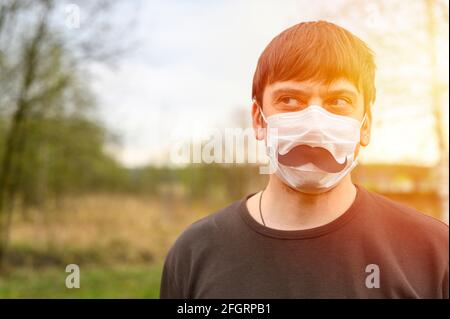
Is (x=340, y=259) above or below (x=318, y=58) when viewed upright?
below

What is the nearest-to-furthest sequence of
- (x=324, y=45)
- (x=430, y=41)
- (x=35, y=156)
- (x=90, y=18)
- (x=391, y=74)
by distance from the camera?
(x=324, y=45) < (x=430, y=41) < (x=391, y=74) < (x=90, y=18) < (x=35, y=156)

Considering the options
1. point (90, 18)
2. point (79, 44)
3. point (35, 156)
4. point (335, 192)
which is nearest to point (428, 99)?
point (335, 192)

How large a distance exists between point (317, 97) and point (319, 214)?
31cm

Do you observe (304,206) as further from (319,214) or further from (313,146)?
(313,146)

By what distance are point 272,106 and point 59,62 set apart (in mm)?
5680

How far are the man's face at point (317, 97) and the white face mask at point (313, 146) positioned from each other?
0.02 meters

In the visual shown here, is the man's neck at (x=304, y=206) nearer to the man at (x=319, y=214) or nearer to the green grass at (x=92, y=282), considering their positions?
the man at (x=319, y=214)

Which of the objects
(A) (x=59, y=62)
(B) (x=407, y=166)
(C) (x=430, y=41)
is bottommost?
(B) (x=407, y=166)

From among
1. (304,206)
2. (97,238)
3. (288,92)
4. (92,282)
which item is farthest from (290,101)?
(97,238)

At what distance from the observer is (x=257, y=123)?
4.72ft

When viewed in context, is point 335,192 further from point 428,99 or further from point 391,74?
point 391,74

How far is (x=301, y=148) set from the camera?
138 centimetres

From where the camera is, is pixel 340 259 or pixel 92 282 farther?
pixel 92 282

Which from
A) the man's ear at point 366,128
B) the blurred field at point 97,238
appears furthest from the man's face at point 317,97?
the blurred field at point 97,238
